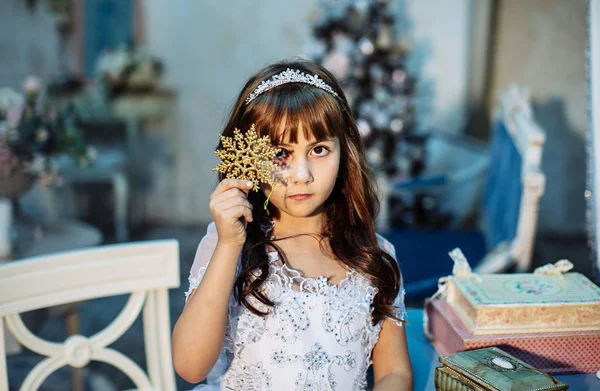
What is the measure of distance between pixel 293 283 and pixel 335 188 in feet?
1.04

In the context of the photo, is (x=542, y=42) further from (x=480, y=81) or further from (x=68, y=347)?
(x=68, y=347)

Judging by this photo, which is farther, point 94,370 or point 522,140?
point 94,370

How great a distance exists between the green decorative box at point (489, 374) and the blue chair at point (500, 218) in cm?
119

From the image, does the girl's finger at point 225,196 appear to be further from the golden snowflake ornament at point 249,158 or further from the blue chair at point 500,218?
the blue chair at point 500,218

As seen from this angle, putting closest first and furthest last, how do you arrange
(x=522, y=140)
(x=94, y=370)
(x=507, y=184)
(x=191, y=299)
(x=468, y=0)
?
(x=191, y=299)
(x=522, y=140)
(x=507, y=184)
(x=94, y=370)
(x=468, y=0)

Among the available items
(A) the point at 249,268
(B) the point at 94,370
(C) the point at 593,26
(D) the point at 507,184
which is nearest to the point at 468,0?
(D) the point at 507,184

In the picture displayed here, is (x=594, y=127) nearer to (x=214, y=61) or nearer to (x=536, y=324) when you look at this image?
(x=536, y=324)

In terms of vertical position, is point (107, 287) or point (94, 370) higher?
point (107, 287)

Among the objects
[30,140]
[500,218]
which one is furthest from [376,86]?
[30,140]

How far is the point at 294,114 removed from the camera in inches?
58.3

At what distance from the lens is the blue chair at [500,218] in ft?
8.48

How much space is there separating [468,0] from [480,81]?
657 millimetres

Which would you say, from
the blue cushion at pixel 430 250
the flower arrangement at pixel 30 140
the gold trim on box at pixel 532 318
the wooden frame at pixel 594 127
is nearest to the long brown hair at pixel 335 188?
the gold trim on box at pixel 532 318

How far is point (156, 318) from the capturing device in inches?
70.7
